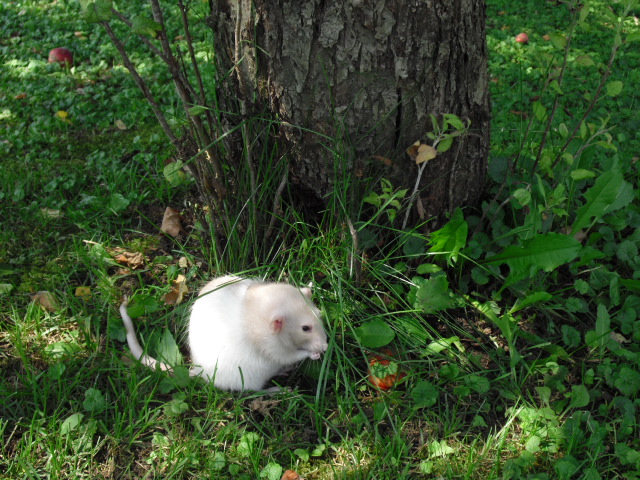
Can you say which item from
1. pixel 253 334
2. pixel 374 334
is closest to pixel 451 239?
pixel 374 334

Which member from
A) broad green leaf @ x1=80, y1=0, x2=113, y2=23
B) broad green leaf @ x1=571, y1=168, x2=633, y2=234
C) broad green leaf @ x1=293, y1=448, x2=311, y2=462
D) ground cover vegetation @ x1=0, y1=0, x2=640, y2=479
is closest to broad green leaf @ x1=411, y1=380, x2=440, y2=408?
ground cover vegetation @ x1=0, y1=0, x2=640, y2=479

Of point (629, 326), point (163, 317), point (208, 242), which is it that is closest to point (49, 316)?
point (163, 317)

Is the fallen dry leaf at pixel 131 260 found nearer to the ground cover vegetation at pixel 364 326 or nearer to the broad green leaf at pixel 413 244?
the ground cover vegetation at pixel 364 326

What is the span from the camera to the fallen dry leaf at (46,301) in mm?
2828

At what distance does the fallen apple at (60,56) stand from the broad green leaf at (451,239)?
364 cm

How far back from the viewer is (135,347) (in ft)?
8.55

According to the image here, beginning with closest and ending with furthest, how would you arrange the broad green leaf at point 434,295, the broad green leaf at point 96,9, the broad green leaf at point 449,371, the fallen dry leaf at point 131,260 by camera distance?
the broad green leaf at point 96,9 → the broad green leaf at point 449,371 → the broad green leaf at point 434,295 → the fallen dry leaf at point 131,260

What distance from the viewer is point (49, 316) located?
2771 mm

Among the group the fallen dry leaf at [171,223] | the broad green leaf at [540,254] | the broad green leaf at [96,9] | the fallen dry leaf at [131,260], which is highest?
the broad green leaf at [96,9]

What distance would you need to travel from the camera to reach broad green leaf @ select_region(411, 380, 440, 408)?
2.39 metres

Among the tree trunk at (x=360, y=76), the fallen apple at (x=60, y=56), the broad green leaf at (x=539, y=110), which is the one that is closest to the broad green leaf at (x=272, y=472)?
the tree trunk at (x=360, y=76)

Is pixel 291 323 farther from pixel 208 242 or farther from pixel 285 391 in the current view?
pixel 208 242

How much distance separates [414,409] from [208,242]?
138 centimetres

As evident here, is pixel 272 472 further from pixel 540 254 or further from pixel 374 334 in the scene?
pixel 540 254
